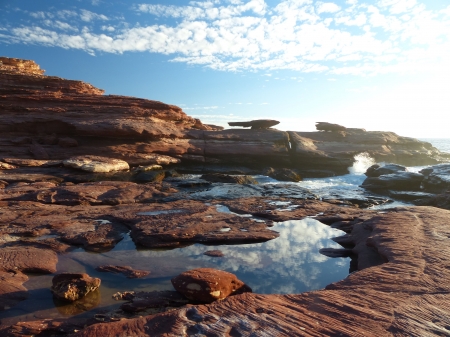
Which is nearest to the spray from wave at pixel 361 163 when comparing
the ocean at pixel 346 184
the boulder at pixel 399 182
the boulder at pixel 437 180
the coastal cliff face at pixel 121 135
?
the ocean at pixel 346 184

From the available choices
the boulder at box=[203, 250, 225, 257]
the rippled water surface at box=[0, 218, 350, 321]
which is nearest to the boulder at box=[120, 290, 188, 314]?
the rippled water surface at box=[0, 218, 350, 321]

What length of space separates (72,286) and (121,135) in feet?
55.8

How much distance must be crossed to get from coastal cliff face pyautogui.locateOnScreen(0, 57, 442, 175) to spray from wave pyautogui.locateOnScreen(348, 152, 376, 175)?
46 cm

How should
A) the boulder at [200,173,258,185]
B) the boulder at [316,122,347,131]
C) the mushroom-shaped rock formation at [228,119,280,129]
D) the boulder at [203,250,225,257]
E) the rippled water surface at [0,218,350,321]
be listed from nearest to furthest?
the rippled water surface at [0,218,350,321] → the boulder at [203,250,225,257] → the boulder at [200,173,258,185] → the mushroom-shaped rock formation at [228,119,280,129] → the boulder at [316,122,347,131]

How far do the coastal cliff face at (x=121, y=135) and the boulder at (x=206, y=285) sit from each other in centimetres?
1603

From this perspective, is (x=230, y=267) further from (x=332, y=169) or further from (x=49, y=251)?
(x=332, y=169)

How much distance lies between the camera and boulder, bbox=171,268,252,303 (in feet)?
14.2

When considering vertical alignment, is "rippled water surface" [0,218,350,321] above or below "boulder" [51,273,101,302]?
below

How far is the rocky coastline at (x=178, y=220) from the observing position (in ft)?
11.4

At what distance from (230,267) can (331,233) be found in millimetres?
3485

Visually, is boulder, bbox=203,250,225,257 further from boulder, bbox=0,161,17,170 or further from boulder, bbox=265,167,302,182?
boulder, bbox=0,161,17,170

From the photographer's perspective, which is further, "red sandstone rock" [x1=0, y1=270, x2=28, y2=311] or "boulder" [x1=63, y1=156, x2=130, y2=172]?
"boulder" [x1=63, y1=156, x2=130, y2=172]

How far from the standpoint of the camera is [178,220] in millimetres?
8234

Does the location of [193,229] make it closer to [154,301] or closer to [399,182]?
[154,301]
